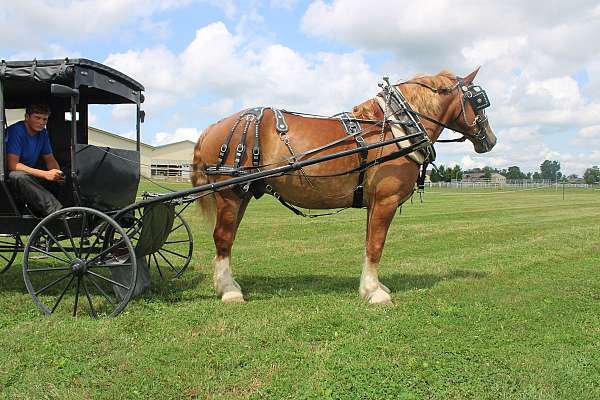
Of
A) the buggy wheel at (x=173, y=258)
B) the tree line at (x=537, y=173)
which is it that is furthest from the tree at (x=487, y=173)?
the buggy wheel at (x=173, y=258)

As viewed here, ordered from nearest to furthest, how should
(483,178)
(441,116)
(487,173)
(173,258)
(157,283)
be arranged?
(441,116), (157,283), (173,258), (483,178), (487,173)

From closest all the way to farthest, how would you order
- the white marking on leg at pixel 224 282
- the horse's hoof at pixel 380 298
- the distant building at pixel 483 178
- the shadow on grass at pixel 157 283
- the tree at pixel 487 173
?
the horse's hoof at pixel 380 298 → the white marking on leg at pixel 224 282 → the shadow on grass at pixel 157 283 → the distant building at pixel 483 178 → the tree at pixel 487 173

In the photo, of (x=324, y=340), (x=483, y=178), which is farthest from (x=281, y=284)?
(x=483, y=178)

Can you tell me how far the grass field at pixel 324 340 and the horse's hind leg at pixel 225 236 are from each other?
0.72 feet

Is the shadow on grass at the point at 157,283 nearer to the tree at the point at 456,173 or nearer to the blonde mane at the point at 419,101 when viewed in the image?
the blonde mane at the point at 419,101

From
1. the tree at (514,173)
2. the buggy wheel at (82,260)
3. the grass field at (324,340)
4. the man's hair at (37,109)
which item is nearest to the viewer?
the grass field at (324,340)

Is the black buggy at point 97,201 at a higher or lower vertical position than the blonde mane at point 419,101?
lower

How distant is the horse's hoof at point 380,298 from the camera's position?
6.09 meters

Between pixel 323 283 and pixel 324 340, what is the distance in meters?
2.59

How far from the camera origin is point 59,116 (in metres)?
7.45

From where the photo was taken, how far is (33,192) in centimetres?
576

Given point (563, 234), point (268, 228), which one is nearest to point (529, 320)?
point (563, 234)

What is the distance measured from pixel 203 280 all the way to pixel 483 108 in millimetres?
4537

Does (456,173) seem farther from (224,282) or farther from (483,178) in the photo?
(224,282)
